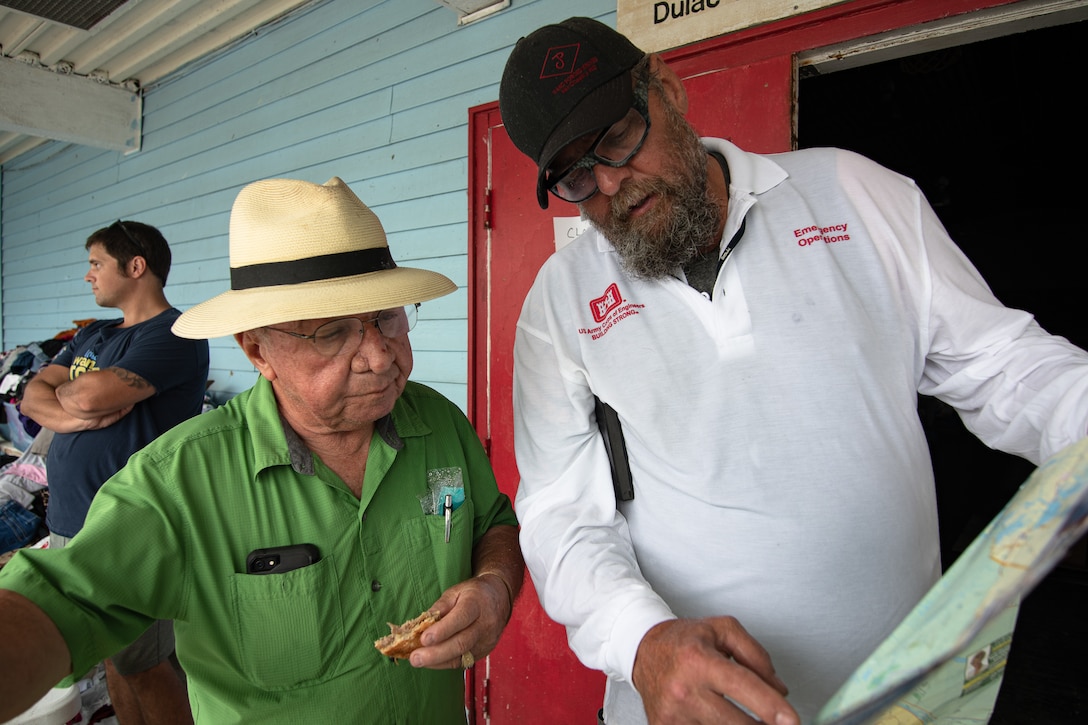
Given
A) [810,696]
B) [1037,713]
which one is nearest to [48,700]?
[810,696]

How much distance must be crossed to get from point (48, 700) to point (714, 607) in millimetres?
2203

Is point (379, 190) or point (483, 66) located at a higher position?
point (483, 66)

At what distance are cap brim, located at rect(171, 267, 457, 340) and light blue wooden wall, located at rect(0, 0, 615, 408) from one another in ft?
6.78

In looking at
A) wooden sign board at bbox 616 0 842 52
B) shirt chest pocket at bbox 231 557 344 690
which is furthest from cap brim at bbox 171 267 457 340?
wooden sign board at bbox 616 0 842 52

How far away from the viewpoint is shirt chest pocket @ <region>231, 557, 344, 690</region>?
1348 millimetres

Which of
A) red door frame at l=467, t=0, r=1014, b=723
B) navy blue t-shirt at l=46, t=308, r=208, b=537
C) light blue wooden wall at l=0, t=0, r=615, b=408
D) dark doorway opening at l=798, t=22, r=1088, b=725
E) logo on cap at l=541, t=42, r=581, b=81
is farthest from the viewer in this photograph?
dark doorway opening at l=798, t=22, r=1088, b=725

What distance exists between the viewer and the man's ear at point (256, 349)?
4.72ft

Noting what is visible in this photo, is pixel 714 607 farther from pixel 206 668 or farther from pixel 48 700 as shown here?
pixel 48 700

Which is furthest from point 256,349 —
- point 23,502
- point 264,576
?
point 23,502

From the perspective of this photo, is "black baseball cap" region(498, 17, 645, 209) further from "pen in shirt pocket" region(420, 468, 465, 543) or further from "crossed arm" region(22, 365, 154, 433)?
"crossed arm" region(22, 365, 154, 433)

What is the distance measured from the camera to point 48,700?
6.81 feet

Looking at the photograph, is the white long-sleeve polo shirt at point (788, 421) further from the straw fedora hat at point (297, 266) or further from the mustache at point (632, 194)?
the straw fedora hat at point (297, 266)

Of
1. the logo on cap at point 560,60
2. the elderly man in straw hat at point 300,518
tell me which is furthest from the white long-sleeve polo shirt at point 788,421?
the logo on cap at point 560,60

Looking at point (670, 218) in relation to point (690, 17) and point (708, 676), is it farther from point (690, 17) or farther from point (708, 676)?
point (690, 17)
